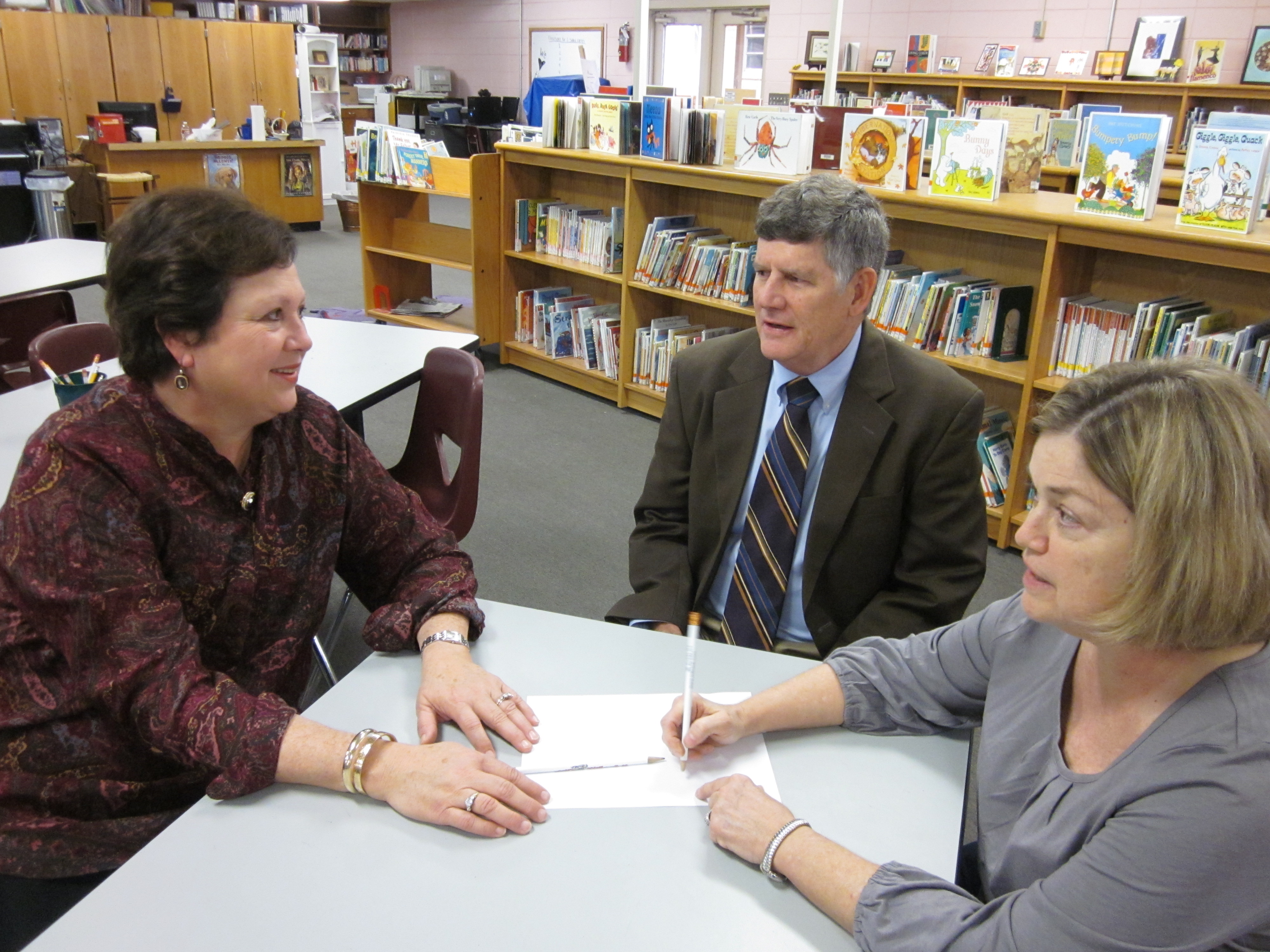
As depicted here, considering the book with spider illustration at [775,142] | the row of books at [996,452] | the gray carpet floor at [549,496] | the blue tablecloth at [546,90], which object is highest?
the blue tablecloth at [546,90]

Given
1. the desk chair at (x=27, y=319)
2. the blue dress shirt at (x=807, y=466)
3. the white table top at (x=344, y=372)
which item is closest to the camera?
the blue dress shirt at (x=807, y=466)

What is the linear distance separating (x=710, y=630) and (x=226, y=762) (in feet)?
3.45

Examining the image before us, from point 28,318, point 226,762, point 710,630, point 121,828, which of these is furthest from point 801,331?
point 28,318

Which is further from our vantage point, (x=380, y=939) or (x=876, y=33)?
(x=876, y=33)

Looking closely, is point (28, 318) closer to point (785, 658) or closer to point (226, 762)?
point (226, 762)

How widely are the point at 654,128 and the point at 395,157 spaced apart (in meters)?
1.99

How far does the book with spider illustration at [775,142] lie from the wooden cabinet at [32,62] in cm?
857

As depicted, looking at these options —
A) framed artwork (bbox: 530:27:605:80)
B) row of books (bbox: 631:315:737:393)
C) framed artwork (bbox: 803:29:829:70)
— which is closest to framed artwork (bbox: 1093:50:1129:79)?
framed artwork (bbox: 803:29:829:70)

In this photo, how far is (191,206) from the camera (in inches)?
52.1

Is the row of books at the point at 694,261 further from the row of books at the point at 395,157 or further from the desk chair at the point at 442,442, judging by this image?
the desk chair at the point at 442,442

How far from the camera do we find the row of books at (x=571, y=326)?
509 centimetres

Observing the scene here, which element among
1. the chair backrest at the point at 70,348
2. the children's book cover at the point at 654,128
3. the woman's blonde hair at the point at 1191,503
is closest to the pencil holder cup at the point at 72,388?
the chair backrest at the point at 70,348

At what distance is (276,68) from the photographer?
11.0 meters

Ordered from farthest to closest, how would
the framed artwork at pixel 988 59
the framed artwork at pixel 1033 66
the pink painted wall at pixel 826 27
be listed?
the framed artwork at pixel 988 59 → the framed artwork at pixel 1033 66 → the pink painted wall at pixel 826 27
